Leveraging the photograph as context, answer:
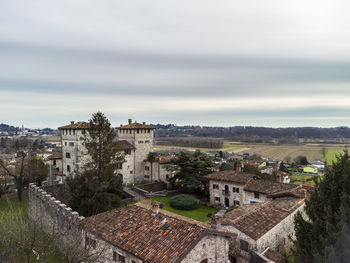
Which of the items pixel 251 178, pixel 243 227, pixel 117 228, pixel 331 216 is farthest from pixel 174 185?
pixel 331 216

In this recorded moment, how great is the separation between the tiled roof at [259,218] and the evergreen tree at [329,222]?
5878 mm

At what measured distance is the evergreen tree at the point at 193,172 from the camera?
134 ft

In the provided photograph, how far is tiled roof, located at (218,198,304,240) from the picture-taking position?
2064cm

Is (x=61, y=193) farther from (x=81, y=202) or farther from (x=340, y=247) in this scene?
(x=340, y=247)

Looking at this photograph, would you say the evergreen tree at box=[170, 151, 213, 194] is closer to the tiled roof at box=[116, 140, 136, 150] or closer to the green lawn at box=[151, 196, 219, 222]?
the green lawn at box=[151, 196, 219, 222]

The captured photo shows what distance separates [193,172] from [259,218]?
20.1m

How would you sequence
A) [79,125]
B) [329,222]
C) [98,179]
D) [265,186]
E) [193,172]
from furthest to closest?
[79,125]
[193,172]
[265,186]
[98,179]
[329,222]

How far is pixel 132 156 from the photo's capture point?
49.7 metres

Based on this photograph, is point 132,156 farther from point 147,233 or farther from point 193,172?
point 147,233

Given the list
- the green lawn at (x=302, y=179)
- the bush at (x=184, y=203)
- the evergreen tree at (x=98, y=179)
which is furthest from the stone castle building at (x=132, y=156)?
the green lawn at (x=302, y=179)

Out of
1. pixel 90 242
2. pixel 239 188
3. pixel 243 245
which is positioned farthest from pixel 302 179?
pixel 90 242

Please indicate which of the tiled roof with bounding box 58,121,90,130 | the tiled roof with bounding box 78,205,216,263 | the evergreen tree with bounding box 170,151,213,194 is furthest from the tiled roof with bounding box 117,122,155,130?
the tiled roof with bounding box 78,205,216,263

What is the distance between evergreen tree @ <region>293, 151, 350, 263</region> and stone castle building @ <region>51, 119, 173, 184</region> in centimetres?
3569

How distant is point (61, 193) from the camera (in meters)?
36.7
